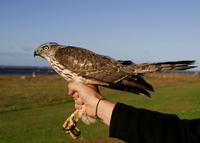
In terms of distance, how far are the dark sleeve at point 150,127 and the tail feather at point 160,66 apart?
52.4 inches

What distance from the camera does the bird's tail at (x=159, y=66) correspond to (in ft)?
15.3

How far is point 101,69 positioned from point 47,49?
62.3 inches

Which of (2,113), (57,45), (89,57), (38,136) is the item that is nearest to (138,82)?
(89,57)

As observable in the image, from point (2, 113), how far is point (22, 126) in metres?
6.15

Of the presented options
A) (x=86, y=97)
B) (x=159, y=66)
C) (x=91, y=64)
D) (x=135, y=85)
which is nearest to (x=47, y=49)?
(x=91, y=64)

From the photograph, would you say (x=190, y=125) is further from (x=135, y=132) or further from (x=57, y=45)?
(x=57, y=45)

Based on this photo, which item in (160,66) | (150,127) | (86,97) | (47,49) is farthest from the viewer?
(47,49)

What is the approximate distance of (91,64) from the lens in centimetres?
641

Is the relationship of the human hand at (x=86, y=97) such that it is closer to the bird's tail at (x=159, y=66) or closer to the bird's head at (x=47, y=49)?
the bird's tail at (x=159, y=66)

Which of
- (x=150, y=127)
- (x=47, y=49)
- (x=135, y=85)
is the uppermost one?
(x=47, y=49)

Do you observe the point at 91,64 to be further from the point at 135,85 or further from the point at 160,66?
the point at 160,66

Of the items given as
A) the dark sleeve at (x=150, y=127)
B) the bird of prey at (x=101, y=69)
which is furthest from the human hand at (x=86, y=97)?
the bird of prey at (x=101, y=69)

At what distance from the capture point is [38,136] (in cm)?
1931

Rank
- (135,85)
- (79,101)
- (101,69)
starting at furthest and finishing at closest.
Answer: (101,69)
(135,85)
(79,101)
